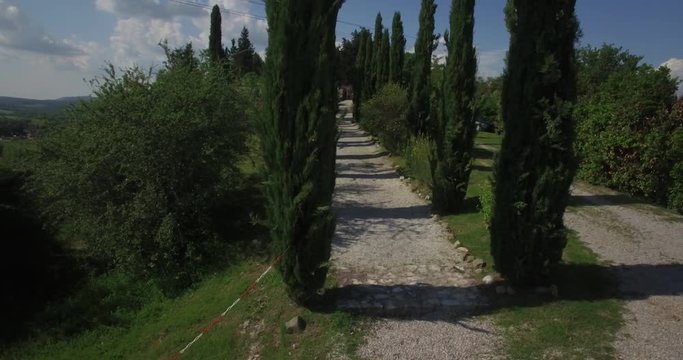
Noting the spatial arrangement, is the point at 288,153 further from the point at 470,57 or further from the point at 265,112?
the point at 470,57

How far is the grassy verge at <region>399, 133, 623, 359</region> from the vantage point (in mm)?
4688

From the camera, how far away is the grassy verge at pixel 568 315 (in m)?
4.69

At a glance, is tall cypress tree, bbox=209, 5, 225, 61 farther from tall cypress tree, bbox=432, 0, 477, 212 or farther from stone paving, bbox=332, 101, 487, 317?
tall cypress tree, bbox=432, 0, 477, 212

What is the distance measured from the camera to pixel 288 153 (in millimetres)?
5230

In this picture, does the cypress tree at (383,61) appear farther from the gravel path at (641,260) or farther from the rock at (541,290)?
the rock at (541,290)

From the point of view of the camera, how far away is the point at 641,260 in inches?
273

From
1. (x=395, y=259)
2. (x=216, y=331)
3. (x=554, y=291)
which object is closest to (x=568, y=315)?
(x=554, y=291)

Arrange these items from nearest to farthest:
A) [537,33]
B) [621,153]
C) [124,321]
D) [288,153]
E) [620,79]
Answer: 1. [288,153]
2. [537,33]
3. [124,321]
4. [621,153]
5. [620,79]

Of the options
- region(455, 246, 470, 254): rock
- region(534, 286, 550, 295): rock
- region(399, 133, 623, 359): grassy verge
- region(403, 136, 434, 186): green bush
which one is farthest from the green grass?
region(403, 136, 434, 186): green bush

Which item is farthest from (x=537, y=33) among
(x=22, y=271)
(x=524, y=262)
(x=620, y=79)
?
(x=22, y=271)

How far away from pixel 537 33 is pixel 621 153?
7.48 meters

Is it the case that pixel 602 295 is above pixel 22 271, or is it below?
above

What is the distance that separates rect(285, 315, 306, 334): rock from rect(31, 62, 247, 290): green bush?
11.8 ft

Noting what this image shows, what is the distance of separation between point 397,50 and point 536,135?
1838 cm
